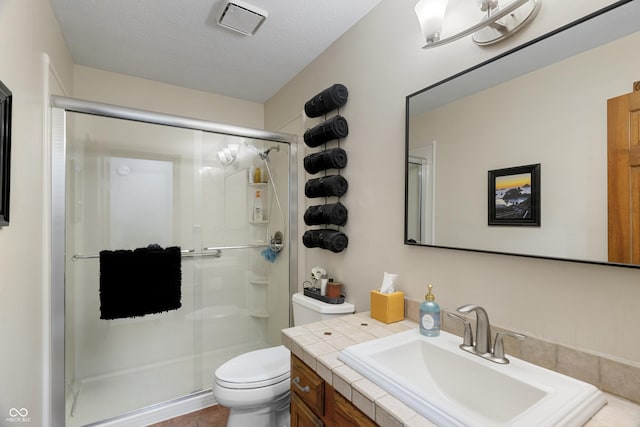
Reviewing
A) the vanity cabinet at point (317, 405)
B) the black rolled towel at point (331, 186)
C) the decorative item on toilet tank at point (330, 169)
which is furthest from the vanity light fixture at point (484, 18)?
the vanity cabinet at point (317, 405)

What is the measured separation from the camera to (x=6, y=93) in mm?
964

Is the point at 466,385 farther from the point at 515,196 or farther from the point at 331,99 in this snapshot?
the point at 331,99

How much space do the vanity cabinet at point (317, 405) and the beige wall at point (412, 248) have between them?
597 mm

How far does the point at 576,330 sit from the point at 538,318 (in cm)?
10

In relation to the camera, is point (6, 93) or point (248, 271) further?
point (248, 271)

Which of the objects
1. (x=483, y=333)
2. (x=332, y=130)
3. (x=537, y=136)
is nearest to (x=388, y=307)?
(x=483, y=333)

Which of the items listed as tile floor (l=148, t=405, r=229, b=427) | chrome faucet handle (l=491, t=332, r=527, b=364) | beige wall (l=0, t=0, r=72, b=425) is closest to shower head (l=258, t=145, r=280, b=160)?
beige wall (l=0, t=0, r=72, b=425)

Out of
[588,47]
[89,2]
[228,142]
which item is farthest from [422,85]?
[89,2]

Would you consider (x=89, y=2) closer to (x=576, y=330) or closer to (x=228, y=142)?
(x=228, y=142)

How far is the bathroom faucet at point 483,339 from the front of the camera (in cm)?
96

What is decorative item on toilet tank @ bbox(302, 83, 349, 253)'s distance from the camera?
177 cm

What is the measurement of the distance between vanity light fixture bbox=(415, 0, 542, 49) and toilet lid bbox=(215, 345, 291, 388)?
64.6 inches

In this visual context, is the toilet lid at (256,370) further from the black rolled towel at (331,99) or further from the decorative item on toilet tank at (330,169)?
the black rolled towel at (331,99)

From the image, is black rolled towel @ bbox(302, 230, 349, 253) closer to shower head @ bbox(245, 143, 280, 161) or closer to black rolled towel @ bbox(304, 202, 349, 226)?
black rolled towel @ bbox(304, 202, 349, 226)
